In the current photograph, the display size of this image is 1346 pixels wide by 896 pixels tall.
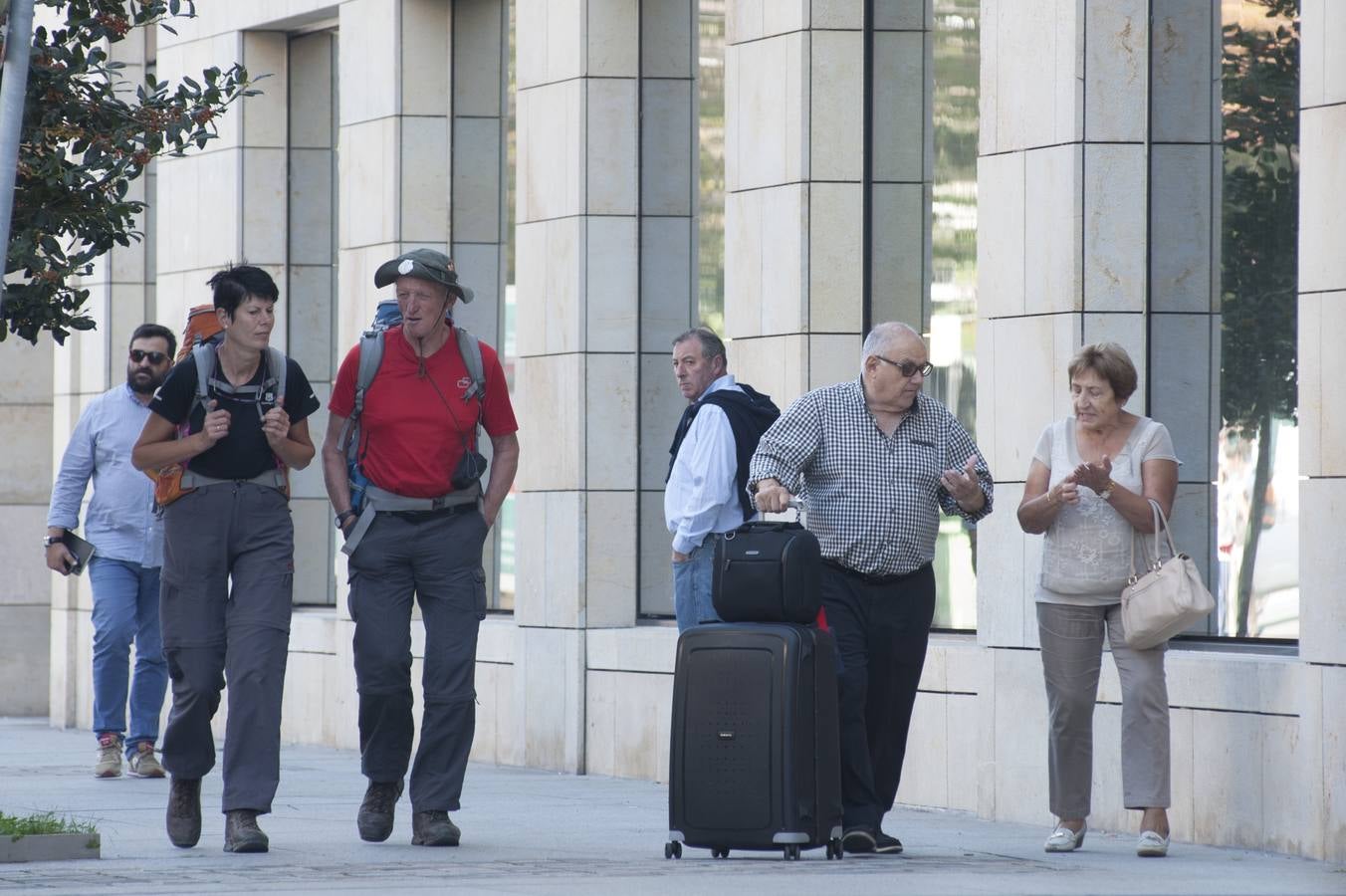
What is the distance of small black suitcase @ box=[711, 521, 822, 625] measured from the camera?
28.8 ft

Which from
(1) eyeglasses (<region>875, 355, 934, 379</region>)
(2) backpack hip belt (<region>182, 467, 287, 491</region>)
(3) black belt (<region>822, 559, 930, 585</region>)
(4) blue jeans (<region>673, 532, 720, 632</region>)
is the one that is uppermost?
(1) eyeglasses (<region>875, 355, 934, 379</region>)

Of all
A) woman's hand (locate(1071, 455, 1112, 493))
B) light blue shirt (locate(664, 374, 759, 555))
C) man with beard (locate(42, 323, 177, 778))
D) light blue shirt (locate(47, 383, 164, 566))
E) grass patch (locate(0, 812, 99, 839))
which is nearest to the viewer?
grass patch (locate(0, 812, 99, 839))

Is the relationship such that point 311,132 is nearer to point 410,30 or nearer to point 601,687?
point 410,30

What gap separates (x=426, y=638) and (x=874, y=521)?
1652 millimetres

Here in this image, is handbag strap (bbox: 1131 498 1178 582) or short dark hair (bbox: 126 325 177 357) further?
short dark hair (bbox: 126 325 177 357)

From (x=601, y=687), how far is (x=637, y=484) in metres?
1.04

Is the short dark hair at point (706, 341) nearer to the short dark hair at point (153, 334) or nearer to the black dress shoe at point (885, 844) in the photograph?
the black dress shoe at point (885, 844)

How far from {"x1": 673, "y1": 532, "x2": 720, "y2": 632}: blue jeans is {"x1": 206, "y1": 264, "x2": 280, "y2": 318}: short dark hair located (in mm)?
2090

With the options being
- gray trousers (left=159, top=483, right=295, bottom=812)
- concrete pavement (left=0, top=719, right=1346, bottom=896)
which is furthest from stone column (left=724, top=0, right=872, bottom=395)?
gray trousers (left=159, top=483, right=295, bottom=812)

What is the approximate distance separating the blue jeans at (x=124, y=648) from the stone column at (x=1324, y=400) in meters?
6.00

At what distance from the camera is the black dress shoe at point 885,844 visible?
909 cm

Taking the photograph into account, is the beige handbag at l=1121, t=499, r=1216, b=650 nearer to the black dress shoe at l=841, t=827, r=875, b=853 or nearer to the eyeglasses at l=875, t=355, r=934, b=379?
the eyeglasses at l=875, t=355, r=934, b=379

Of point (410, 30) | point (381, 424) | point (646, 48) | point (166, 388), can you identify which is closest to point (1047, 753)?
point (381, 424)

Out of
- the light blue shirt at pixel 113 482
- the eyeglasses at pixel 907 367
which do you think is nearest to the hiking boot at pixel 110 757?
the light blue shirt at pixel 113 482
